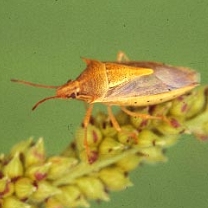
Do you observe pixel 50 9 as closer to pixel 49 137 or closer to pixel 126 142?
pixel 49 137

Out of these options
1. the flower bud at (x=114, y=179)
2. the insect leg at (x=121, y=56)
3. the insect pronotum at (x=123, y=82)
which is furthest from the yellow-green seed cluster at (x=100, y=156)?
the insect leg at (x=121, y=56)

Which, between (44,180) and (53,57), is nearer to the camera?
(44,180)

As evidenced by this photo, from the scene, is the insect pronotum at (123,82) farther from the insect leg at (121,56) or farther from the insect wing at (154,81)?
the insect leg at (121,56)

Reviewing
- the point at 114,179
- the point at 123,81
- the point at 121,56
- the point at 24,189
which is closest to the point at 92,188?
the point at 114,179

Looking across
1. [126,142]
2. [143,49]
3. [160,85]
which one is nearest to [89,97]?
[160,85]

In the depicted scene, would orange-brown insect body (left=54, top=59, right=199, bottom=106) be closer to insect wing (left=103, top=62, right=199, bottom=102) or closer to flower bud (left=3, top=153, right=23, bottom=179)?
insect wing (left=103, top=62, right=199, bottom=102)

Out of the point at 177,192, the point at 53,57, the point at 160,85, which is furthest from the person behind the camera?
the point at 53,57
